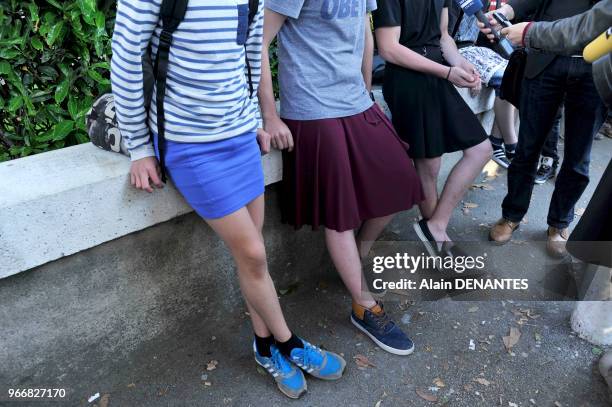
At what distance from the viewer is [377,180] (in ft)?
8.11

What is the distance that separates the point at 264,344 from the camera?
235 centimetres

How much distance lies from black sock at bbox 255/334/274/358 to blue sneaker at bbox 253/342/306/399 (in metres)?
0.02

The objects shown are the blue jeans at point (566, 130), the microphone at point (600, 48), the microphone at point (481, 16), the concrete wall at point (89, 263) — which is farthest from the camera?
the blue jeans at point (566, 130)

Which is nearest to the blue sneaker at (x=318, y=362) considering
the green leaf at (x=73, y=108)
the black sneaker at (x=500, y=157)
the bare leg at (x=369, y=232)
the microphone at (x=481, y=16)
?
the bare leg at (x=369, y=232)

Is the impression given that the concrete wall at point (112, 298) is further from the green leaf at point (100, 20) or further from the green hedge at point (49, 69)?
the green leaf at point (100, 20)

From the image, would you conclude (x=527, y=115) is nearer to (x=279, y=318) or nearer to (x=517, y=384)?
(x=517, y=384)

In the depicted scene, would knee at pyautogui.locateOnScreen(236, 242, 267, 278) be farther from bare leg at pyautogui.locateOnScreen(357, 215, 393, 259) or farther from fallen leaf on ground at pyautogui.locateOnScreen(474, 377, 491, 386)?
fallen leaf on ground at pyautogui.locateOnScreen(474, 377, 491, 386)

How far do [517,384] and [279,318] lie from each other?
3.99 ft

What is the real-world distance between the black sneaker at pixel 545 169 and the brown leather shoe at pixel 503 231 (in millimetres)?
1050

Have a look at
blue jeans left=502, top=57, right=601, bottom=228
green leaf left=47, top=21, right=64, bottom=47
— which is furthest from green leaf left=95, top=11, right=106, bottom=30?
blue jeans left=502, top=57, right=601, bottom=228

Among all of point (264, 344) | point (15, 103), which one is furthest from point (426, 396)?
point (15, 103)

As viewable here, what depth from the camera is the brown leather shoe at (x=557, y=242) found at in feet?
11.1

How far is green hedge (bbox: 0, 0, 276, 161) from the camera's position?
228 cm

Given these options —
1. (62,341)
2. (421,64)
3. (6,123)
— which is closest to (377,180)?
(421,64)
